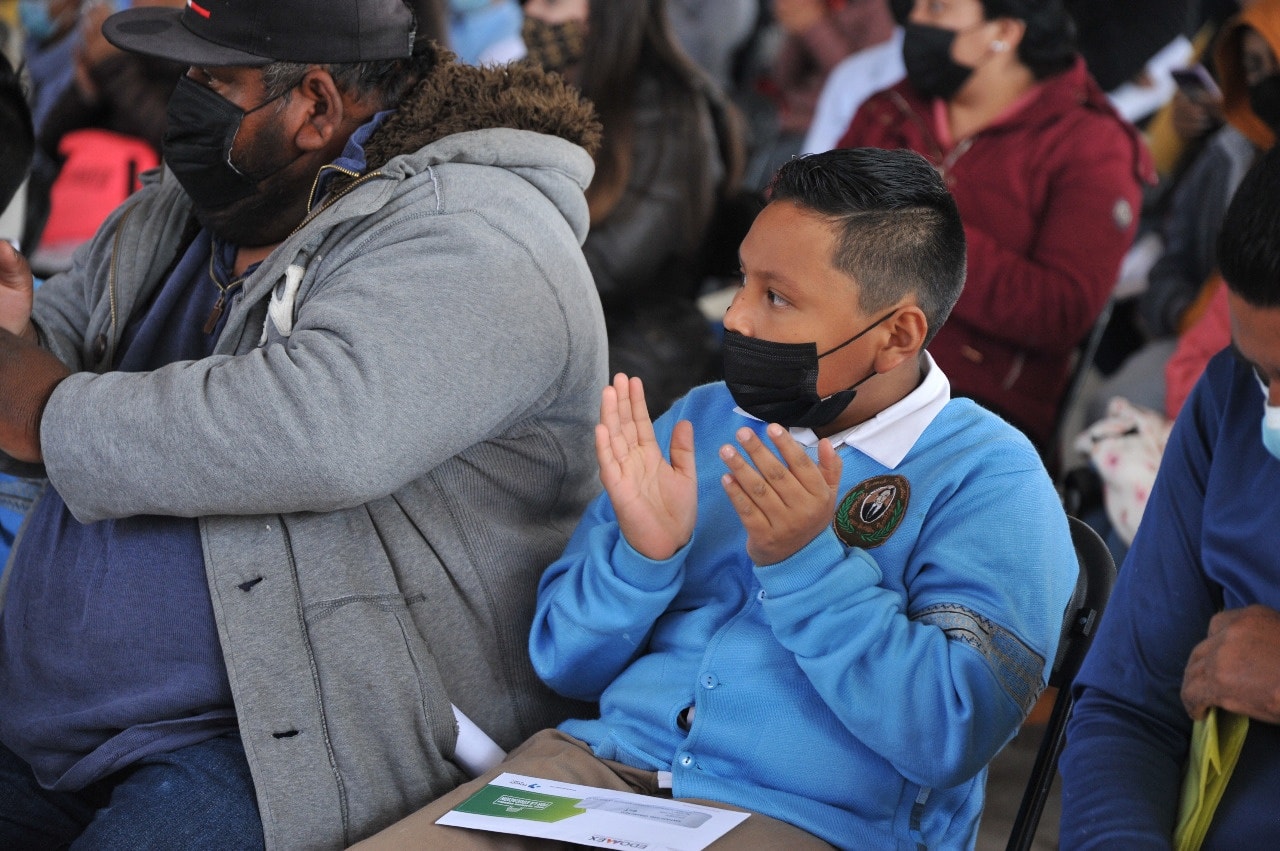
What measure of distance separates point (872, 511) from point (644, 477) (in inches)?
12.0

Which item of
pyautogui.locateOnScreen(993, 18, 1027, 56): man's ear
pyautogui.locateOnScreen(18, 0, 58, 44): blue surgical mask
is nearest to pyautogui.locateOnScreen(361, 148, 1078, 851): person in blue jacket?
pyautogui.locateOnScreen(993, 18, 1027, 56): man's ear

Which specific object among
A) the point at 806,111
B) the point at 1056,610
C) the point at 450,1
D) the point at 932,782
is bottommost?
the point at 806,111

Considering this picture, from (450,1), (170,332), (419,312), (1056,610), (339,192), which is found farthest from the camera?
(450,1)

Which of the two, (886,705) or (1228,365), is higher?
(1228,365)

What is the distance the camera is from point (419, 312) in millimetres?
1751

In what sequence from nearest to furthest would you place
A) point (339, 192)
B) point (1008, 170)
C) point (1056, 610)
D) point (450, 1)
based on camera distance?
point (1056, 610) → point (339, 192) → point (1008, 170) → point (450, 1)

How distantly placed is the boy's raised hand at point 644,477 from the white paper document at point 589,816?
326mm

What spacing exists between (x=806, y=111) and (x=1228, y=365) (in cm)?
457

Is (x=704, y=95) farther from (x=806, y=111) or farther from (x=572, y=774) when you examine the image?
(x=572, y=774)

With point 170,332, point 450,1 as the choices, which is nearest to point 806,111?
point 450,1

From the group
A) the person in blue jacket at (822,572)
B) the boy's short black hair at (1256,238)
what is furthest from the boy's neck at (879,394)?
the boy's short black hair at (1256,238)

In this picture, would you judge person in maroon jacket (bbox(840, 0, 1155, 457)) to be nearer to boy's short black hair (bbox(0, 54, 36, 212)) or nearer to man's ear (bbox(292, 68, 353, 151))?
man's ear (bbox(292, 68, 353, 151))

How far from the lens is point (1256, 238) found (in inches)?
51.4

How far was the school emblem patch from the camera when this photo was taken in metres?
1.69
